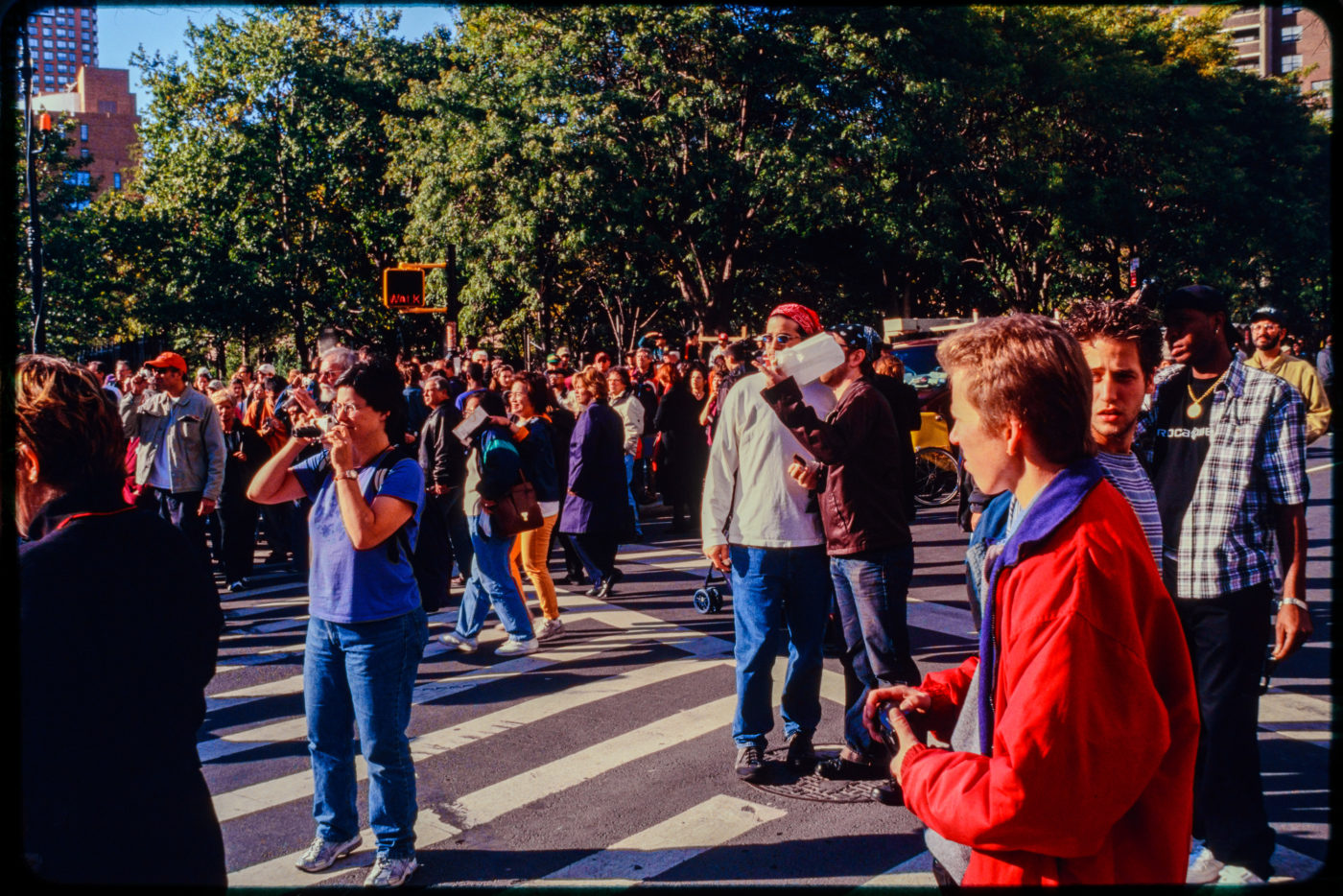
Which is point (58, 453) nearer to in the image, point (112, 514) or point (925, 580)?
point (112, 514)

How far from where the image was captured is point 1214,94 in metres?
31.3

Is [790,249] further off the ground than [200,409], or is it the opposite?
[790,249]

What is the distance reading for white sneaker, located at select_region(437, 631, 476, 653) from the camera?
731 cm

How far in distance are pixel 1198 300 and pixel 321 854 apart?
3764 mm

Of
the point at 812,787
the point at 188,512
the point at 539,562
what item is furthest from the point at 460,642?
the point at 812,787

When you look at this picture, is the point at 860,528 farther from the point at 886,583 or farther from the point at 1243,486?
the point at 1243,486

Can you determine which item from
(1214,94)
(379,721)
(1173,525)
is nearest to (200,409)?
(379,721)

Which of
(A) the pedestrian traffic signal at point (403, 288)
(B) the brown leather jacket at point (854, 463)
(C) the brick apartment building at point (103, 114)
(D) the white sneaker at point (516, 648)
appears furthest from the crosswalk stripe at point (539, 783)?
(C) the brick apartment building at point (103, 114)

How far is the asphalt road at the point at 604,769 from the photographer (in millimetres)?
4012

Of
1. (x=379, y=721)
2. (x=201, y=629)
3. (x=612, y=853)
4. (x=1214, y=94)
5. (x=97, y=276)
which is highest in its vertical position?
(x=1214, y=94)

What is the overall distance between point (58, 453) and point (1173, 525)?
138 inches

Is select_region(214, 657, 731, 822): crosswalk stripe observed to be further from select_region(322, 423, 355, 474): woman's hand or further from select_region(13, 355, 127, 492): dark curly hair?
select_region(13, 355, 127, 492): dark curly hair

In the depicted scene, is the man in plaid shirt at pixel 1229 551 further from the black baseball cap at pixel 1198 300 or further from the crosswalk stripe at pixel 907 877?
the crosswalk stripe at pixel 907 877

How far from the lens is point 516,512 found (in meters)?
7.14
